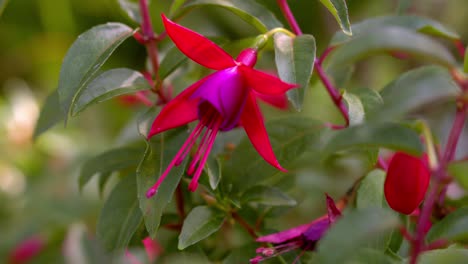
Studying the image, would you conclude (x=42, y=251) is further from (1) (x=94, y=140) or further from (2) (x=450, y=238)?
(2) (x=450, y=238)

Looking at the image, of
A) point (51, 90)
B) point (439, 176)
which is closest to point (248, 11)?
point (439, 176)

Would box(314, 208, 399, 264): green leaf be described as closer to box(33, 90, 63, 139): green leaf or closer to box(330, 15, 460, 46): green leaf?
box(330, 15, 460, 46): green leaf

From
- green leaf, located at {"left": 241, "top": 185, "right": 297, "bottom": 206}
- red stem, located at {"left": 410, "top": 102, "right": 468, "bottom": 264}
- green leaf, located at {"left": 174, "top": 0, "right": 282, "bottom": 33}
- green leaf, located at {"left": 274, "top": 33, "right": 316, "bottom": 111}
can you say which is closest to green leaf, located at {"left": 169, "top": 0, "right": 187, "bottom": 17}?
green leaf, located at {"left": 174, "top": 0, "right": 282, "bottom": 33}

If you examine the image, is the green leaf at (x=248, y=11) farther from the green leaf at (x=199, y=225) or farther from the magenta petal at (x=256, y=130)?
the green leaf at (x=199, y=225)

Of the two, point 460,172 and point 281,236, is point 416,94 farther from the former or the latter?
point 281,236

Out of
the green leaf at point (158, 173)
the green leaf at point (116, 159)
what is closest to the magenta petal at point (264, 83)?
the green leaf at point (158, 173)

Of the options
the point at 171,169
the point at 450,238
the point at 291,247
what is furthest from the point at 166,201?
the point at 450,238
